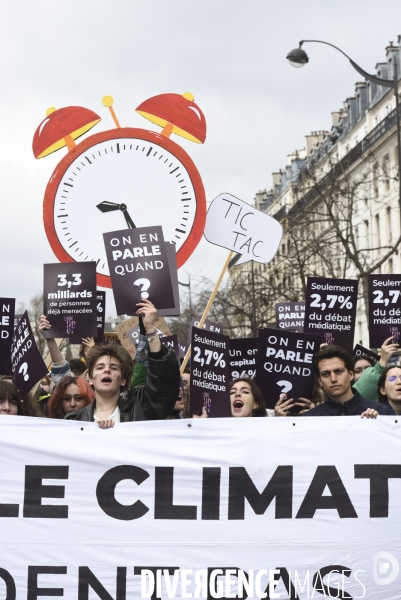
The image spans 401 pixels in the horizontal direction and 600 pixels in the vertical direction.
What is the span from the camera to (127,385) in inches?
231

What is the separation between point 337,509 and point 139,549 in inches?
40.4

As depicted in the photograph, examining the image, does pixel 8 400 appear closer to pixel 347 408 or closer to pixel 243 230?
pixel 347 408

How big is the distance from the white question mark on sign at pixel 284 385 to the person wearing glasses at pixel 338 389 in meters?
1.04

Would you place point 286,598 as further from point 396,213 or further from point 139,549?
point 396,213

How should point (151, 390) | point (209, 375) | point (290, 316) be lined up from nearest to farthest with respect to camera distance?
point (151, 390), point (209, 375), point (290, 316)

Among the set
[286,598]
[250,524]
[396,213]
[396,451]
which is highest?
[396,213]

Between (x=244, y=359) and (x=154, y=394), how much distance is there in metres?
3.04

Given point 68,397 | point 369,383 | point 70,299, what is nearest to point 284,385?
point 369,383

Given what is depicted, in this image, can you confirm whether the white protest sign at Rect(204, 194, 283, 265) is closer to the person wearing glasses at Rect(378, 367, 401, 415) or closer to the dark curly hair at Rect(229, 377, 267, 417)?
the dark curly hair at Rect(229, 377, 267, 417)

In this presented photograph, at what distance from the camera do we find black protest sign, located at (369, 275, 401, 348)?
347 inches

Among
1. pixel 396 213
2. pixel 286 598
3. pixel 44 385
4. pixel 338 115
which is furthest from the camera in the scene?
pixel 338 115

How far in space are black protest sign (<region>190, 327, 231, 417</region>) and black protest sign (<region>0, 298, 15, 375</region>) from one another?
4.12 feet

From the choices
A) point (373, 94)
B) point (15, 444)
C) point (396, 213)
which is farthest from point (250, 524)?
point (373, 94)

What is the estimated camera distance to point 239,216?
8.09 meters
